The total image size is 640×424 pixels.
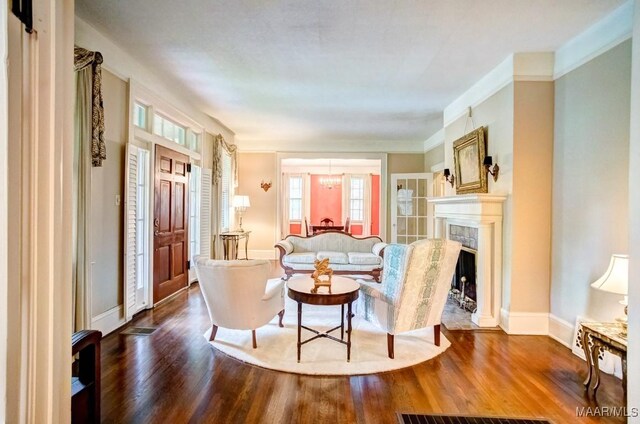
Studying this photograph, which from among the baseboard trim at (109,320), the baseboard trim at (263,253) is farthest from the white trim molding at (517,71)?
the baseboard trim at (263,253)

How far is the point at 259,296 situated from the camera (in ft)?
9.38

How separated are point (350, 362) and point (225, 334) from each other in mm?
1303

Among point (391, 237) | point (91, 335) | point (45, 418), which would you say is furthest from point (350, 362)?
point (391, 237)

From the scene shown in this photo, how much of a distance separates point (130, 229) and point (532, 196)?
13.8 feet

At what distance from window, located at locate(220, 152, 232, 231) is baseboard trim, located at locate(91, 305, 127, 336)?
3.07 metres

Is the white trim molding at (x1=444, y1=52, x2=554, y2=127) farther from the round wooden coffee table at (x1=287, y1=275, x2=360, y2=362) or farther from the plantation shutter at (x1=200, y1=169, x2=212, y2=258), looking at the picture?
the plantation shutter at (x1=200, y1=169, x2=212, y2=258)

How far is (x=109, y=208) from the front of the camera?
331 cm

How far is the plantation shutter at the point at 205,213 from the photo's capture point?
5.59 metres

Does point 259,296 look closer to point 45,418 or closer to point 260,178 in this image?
point 45,418

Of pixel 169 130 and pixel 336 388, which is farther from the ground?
pixel 169 130

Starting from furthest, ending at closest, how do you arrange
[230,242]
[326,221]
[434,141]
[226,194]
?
[326,221], [434,141], [226,194], [230,242]

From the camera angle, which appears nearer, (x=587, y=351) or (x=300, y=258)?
(x=587, y=351)

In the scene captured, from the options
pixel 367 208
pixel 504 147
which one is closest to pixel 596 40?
pixel 504 147

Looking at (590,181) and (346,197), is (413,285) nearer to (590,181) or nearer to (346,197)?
(590,181)
